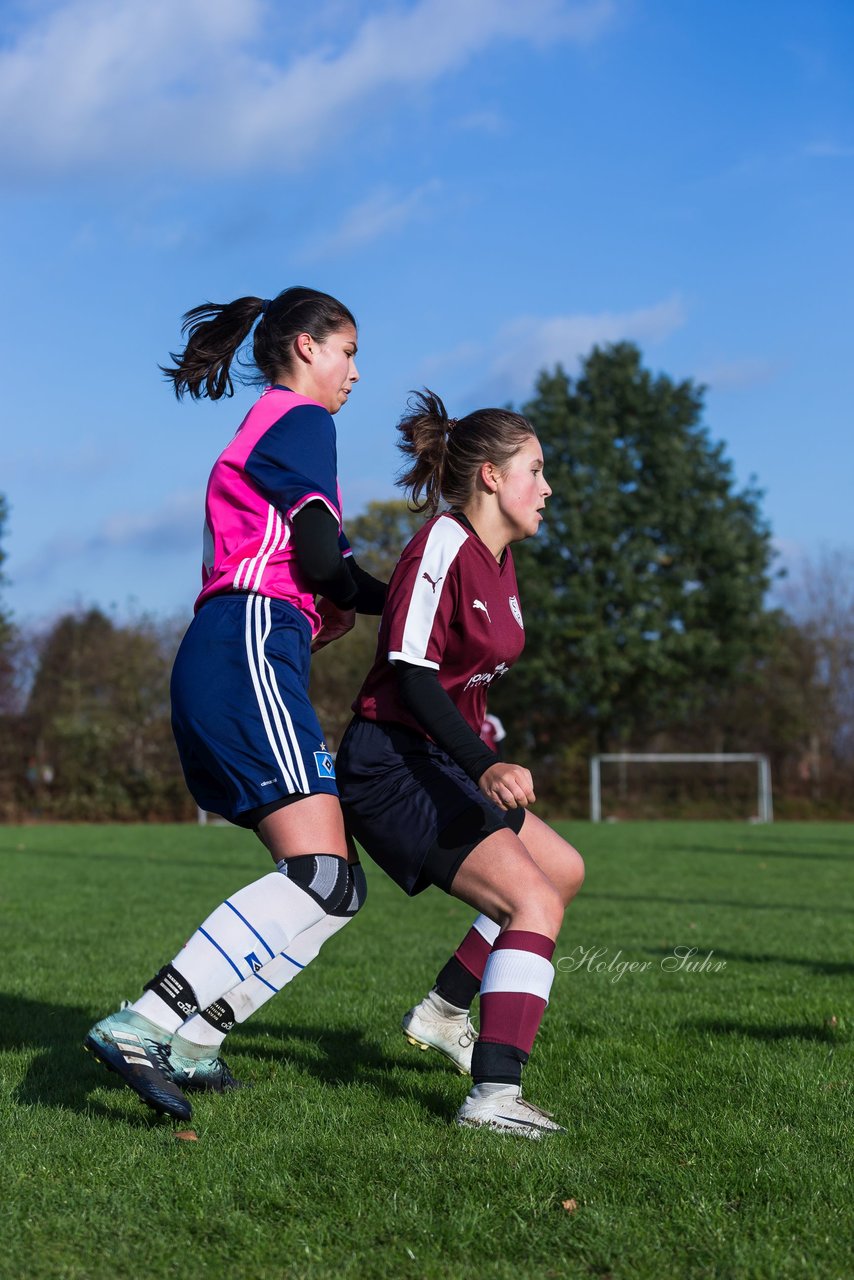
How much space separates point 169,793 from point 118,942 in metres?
25.1

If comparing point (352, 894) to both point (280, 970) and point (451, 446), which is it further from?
point (451, 446)

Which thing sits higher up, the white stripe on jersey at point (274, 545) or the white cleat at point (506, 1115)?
the white stripe on jersey at point (274, 545)

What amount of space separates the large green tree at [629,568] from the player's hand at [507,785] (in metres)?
31.1

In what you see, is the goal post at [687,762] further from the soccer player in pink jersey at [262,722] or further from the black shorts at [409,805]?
the soccer player in pink jersey at [262,722]

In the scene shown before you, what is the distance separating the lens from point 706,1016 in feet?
16.9

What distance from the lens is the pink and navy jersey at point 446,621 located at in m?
3.33

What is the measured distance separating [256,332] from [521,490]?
93cm

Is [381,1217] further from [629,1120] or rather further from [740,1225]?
[629,1120]

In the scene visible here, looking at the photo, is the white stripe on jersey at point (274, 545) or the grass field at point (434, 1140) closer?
the grass field at point (434, 1140)

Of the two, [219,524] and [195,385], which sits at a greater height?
[195,385]

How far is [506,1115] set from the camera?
10.4ft

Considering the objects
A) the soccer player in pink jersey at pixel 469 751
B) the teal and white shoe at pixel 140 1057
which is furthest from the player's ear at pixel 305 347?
the teal and white shoe at pixel 140 1057

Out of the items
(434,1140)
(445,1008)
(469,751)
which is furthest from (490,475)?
(434,1140)

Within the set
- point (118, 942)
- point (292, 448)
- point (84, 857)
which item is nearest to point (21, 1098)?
point (292, 448)
